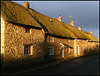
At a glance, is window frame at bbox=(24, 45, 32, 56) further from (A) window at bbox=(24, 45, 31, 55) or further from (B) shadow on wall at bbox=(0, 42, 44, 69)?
(B) shadow on wall at bbox=(0, 42, 44, 69)

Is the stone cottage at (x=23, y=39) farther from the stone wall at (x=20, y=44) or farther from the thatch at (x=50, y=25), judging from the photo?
the thatch at (x=50, y=25)

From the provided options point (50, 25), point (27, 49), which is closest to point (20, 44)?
point (27, 49)

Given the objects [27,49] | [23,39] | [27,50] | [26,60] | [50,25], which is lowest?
[26,60]

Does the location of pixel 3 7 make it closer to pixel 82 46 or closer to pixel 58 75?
pixel 58 75

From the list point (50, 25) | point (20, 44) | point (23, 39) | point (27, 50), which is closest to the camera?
point (20, 44)

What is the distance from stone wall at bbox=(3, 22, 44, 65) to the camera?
486 inches

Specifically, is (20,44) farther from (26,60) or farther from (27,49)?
(26,60)

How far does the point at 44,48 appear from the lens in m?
17.9

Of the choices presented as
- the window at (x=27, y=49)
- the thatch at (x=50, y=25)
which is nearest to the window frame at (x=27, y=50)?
the window at (x=27, y=49)

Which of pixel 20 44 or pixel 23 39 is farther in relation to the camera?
pixel 23 39

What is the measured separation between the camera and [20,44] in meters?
13.8

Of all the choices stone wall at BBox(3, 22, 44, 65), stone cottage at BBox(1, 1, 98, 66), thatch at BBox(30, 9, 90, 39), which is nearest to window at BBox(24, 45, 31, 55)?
stone cottage at BBox(1, 1, 98, 66)

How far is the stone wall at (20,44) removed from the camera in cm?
1235

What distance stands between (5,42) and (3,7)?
4318mm
